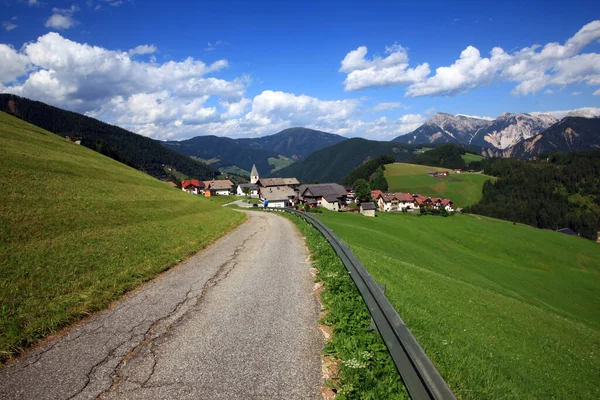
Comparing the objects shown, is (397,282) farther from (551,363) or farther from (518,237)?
(518,237)

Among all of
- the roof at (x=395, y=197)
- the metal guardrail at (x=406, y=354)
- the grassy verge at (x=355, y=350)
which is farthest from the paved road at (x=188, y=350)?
the roof at (x=395, y=197)

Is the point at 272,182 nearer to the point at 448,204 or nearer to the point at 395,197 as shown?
the point at 395,197

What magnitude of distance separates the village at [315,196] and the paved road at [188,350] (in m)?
57.7

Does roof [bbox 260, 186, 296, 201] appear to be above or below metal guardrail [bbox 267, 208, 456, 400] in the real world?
below

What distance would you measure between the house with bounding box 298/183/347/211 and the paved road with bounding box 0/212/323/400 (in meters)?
105

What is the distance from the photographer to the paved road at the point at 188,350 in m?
4.85

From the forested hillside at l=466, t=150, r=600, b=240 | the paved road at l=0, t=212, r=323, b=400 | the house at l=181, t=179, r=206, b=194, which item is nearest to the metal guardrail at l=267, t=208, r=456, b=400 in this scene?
the paved road at l=0, t=212, r=323, b=400

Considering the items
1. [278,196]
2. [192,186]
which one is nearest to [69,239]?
[278,196]

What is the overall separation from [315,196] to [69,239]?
106686mm

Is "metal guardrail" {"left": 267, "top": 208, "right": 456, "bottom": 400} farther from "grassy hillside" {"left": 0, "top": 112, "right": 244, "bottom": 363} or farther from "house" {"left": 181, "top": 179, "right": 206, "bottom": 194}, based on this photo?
"house" {"left": 181, "top": 179, "right": 206, "bottom": 194}

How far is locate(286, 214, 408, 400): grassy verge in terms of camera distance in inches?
189

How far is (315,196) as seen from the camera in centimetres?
11762

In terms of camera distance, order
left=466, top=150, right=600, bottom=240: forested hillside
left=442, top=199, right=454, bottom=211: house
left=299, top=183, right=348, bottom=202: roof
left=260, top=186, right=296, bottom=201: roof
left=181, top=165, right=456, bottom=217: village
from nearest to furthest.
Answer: left=260, top=186, right=296, bottom=201: roof, left=181, top=165, right=456, bottom=217: village, left=299, top=183, right=348, bottom=202: roof, left=466, top=150, right=600, bottom=240: forested hillside, left=442, top=199, right=454, bottom=211: house

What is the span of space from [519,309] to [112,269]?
66.5 ft
